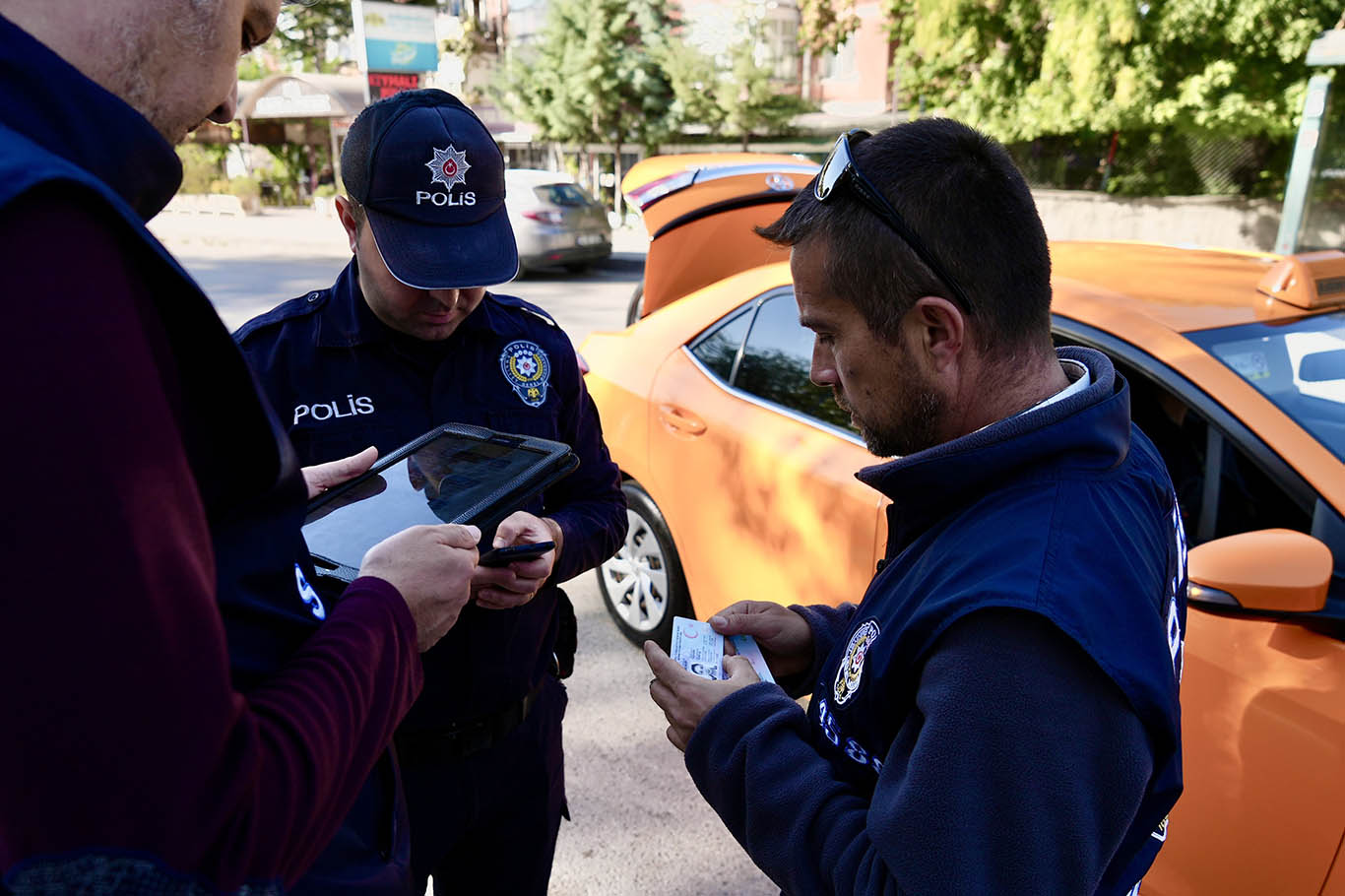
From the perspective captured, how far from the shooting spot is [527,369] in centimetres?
192

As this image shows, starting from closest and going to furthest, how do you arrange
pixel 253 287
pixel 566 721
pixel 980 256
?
pixel 980 256 < pixel 566 721 < pixel 253 287

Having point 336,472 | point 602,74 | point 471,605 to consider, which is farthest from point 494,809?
point 602,74

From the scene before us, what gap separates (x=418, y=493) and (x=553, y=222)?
12.5m

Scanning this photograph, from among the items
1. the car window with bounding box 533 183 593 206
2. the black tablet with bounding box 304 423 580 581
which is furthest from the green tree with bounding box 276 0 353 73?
the black tablet with bounding box 304 423 580 581

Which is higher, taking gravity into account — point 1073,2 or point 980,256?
point 1073,2

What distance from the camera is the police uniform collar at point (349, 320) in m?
1.77

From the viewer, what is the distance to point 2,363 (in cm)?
56

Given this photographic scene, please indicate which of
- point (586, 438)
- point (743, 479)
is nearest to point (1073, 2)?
point (743, 479)

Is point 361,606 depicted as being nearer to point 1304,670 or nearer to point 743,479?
point 1304,670

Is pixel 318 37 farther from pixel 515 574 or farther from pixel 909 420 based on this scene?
pixel 909 420

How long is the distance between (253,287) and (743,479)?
1184 centimetres

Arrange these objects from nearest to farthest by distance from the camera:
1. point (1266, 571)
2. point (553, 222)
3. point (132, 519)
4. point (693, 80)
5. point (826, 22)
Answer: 1. point (132, 519)
2. point (1266, 571)
3. point (553, 222)
4. point (826, 22)
5. point (693, 80)

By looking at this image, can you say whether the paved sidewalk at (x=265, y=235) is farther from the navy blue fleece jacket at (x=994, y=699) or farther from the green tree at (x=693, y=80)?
the navy blue fleece jacket at (x=994, y=699)

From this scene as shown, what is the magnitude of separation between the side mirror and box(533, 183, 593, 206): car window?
41.9 ft
